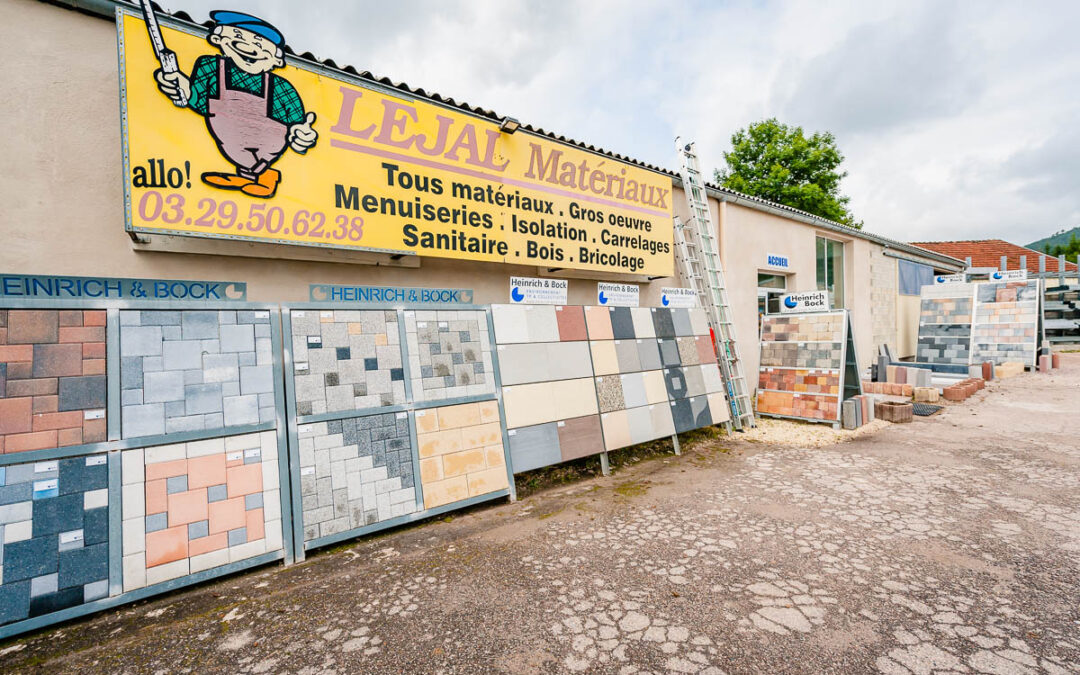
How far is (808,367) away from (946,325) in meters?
10.4

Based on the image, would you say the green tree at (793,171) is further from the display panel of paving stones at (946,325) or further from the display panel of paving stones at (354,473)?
the display panel of paving stones at (354,473)

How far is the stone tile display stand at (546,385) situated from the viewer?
4594 millimetres

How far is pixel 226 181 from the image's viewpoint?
12.6 feet

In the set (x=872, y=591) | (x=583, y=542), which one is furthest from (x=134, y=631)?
(x=872, y=591)

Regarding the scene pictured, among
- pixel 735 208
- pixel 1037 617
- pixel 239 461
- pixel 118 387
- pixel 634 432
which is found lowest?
pixel 1037 617

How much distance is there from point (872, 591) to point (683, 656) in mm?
1435

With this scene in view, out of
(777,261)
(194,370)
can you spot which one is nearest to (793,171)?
(777,261)

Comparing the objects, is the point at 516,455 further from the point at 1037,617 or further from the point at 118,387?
the point at 1037,617

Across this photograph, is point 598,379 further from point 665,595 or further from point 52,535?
point 52,535

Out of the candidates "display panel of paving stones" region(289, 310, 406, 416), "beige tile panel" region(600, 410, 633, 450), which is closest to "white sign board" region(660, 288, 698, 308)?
"beige tile panel" region(600, 410, 633, 450)

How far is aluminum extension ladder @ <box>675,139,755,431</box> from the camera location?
7371mm

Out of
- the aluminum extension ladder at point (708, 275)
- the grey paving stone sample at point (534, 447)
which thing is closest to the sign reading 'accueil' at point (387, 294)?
the grey paving stone sample at point (534, 447)

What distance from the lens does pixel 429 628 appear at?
8.08ft

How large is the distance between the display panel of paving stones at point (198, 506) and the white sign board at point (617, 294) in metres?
4.51
